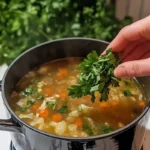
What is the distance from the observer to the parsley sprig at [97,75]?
0.93 m

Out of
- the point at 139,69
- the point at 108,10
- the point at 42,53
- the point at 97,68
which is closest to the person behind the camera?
the point at 139,69

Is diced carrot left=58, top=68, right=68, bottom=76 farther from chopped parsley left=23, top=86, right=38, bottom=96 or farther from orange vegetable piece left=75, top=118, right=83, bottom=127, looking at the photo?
orange vegetable piece left=75, top=118, right=83, bottom=127

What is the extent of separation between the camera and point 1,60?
1409 mm

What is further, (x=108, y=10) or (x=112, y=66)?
(x=108, y=10)

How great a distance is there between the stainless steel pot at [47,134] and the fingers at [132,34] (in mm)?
70

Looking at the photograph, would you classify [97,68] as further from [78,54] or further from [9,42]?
[9,42]

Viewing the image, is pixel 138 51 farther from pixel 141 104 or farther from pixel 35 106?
pixel 35 106

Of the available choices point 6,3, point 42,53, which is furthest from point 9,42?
point 42,53

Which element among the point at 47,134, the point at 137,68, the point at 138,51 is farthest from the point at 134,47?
the point at 47,134

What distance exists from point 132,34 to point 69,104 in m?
0.26

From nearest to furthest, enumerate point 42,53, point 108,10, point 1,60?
point 42,53, point 1,60, point 108,10

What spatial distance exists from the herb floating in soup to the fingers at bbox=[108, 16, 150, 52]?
0.31ft

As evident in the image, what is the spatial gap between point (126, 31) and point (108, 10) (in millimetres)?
562

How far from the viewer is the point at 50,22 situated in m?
1.47
